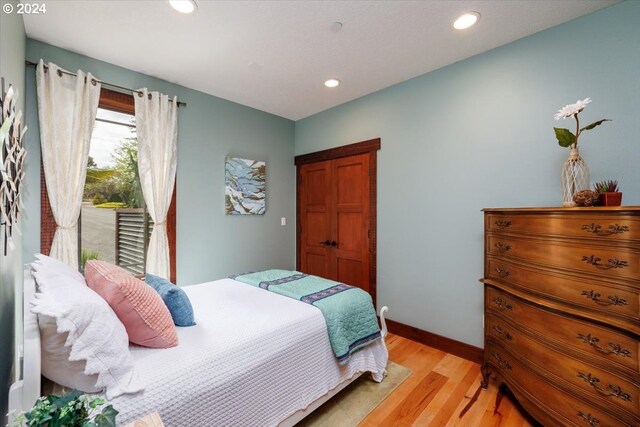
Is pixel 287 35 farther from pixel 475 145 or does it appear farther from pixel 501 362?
pixel 501 362

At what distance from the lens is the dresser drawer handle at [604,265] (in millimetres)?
1285

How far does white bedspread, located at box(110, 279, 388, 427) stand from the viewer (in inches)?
44.5

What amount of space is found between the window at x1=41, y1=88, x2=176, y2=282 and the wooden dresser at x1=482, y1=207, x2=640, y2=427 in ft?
10.3

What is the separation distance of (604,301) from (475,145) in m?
1.55

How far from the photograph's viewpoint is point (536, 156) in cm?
214

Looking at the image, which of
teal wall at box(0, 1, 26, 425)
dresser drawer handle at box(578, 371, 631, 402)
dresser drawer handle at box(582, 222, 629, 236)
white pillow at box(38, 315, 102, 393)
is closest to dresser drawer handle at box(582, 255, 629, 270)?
dresser drawer handle at box(582, 222, 629, 236)

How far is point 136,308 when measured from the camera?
1243mm

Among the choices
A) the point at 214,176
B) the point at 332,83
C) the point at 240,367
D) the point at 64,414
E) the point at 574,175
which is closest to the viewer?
the point at 64,414

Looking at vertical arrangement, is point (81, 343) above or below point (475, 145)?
below

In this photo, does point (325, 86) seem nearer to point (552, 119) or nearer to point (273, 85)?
point (273, 85)

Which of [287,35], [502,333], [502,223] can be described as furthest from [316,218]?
[502,333]

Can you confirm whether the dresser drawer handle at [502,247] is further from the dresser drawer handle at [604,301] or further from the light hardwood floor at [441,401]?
the light hardwood floor at [441,401]

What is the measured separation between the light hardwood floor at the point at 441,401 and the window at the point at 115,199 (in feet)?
8.16

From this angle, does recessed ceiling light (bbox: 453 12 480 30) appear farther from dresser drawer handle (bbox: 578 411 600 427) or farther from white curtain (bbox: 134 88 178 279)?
white curtain (bbox: 134 88 178 279)
